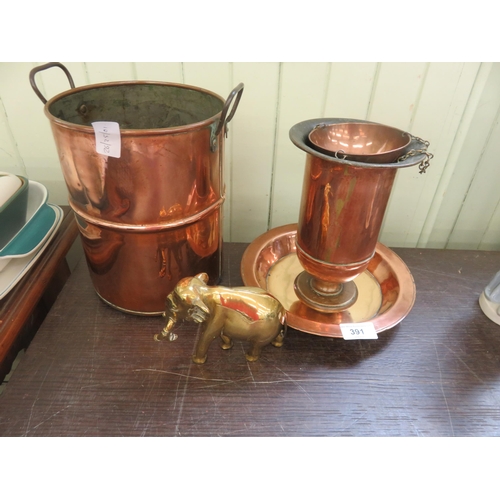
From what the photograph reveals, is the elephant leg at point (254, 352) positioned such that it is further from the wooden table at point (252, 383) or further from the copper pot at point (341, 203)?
the copper pot at point (341, 203)

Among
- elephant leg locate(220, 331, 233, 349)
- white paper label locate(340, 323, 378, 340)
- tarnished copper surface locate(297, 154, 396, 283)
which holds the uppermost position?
tarnished copper surface locate(297, 154, 396, 283)

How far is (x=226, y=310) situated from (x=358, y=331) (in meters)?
0.25

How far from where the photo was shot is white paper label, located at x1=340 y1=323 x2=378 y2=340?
0.67 meters

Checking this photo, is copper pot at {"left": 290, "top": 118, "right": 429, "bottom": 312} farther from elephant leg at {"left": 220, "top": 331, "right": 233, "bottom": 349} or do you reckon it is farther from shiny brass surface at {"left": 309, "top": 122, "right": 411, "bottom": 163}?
elephant leg at {"left": 220, "top": 331, "right": 233, "bottom": 349}

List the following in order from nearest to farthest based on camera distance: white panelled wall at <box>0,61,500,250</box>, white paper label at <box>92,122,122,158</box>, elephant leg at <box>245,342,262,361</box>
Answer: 1. white paper label at <box>92,122,122,158</box>
2. elephant leg at <box>245,342,262,361</box>
3. white panelled wall at <box>0,61,500,250</box>

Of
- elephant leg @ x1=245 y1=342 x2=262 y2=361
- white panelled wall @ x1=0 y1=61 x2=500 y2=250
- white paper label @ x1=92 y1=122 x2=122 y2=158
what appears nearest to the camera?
white paper label @ x1=92 y1=122 x2=122 y2=158

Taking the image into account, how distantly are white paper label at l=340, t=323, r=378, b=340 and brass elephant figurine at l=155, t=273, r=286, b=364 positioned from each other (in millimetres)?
125

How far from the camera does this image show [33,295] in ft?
2.48

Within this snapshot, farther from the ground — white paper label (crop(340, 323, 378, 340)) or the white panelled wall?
the white panelled wall

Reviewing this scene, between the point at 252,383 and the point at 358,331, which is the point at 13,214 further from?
the point at 358,331

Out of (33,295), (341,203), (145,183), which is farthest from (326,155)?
(33,295)

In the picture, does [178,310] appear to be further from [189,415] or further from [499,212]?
[499,212]

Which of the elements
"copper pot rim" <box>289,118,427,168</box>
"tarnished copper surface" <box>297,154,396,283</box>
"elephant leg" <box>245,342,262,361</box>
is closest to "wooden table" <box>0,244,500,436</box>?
"elephant leg" <box>245,342,262,361</box>

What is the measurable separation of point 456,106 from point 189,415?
0.90 m
